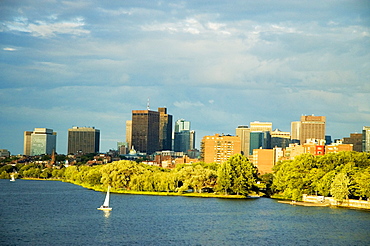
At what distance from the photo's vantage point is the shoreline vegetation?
105 m

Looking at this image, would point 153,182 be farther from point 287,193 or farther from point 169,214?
point 169,214

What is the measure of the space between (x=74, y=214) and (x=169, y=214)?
14.7m

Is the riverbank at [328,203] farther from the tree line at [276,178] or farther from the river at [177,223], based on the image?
the river at [177,223]

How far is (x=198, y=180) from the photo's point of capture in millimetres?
127375

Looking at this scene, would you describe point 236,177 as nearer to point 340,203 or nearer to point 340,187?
point 340,203

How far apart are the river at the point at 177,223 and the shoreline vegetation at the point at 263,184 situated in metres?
6.00

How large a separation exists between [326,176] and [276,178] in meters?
18.1

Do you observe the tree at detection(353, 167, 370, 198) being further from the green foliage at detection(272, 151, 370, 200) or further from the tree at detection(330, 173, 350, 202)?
the tree at detection(330, 173, 350, 202)

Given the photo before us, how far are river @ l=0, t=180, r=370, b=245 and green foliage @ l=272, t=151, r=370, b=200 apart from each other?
505cm

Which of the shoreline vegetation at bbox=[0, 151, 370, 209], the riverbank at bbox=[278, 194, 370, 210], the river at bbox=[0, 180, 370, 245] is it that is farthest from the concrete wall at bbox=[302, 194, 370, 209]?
the river at bbox=[0, 180, 370, 245]

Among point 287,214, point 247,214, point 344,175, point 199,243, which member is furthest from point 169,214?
point 344,175

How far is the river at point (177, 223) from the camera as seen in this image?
6731cm

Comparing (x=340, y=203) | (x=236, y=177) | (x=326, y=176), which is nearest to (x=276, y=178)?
(x=236, y=177)

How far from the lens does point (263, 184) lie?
138m
